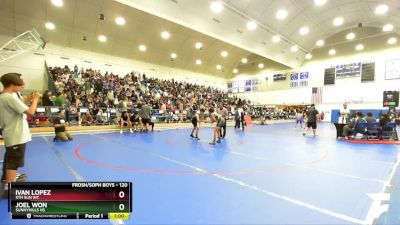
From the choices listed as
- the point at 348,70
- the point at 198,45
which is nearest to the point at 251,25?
the point at 198,45

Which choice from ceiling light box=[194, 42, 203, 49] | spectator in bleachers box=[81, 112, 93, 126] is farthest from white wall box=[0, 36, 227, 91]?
spectator in bleachers box=[81, 112, 93, 126]

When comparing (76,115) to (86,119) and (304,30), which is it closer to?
(86,119)

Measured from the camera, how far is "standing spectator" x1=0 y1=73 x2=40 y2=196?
2.69 metres

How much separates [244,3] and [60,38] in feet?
51.5

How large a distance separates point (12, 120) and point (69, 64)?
819 inches

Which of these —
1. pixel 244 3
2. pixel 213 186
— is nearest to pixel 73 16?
pixel 244 3

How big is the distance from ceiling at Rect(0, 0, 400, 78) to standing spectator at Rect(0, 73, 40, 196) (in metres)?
10.0

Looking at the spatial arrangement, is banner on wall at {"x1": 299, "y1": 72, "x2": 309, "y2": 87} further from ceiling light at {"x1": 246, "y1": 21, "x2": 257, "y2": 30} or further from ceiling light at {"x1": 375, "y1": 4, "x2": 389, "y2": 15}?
ceiling light at {"x1": 246, "y1": 21, "x2": 257, "y2": 30}

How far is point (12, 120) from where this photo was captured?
2783 millimetres

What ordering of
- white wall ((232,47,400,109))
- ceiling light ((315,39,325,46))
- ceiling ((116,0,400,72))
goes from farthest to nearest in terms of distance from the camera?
1. ceiling light ((315,39,325,46))
2. white wall ((232,47,400,109))
3. ceiling ((116,0,400,72))

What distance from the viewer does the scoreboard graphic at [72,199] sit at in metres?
1.69

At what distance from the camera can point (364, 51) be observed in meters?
25.3

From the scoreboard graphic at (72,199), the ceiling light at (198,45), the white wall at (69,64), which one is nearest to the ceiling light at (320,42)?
the ceiling light at (198,45)

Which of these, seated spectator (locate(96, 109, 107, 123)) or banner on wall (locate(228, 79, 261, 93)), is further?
banner on wall (locate(228, 79, 261, 93))
